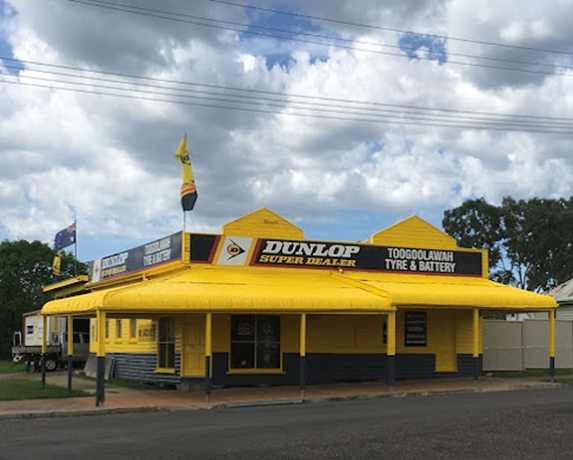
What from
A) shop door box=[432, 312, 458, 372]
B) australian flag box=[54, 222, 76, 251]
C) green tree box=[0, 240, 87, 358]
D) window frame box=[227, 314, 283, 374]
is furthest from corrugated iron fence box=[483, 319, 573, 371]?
green tree box=[0, 240, 87, 358]

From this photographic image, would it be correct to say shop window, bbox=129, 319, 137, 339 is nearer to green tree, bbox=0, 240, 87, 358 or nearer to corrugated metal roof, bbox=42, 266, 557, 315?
corrugated metal roof, bbox=42, 266, 557, 315

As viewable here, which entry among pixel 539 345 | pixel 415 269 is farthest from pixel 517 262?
pixel 415 269

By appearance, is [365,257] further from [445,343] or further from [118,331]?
[118,331]

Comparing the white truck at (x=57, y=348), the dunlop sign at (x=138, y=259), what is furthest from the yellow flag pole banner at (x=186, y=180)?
the white truck at (x=57, y=348)

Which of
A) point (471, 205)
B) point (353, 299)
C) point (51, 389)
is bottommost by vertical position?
point (51, 389)

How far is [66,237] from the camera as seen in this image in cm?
4419

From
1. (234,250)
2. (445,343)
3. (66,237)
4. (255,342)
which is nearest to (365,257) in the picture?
(445,343)

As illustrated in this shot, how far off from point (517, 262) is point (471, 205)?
622 centimetres

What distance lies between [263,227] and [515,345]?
1140 centimetres

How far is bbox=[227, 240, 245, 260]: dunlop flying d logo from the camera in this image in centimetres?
2316

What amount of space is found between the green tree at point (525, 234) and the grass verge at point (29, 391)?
47.5m

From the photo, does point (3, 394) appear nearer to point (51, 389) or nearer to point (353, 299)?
point (51, 389)

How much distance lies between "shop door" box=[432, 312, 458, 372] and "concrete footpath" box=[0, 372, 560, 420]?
617mm

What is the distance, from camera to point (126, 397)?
20.4 m
